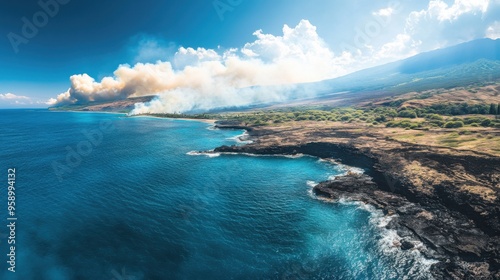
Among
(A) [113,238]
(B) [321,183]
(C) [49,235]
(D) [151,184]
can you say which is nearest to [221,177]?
(D) [151,184]

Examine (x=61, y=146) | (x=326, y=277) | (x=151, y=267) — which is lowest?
(x=326, y=277)

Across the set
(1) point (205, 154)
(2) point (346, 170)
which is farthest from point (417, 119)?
(1) point (205, 154)

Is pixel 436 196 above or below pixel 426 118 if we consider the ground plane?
below

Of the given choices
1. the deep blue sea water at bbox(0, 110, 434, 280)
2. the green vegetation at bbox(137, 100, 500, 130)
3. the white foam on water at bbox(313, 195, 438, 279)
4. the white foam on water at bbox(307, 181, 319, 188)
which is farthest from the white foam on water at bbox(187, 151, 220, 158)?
the green vegetation at bbox(137, 100, 500, 130)

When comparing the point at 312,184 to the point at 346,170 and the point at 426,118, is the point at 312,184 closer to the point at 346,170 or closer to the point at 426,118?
the point at 346,170

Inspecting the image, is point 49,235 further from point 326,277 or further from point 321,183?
point 321,183

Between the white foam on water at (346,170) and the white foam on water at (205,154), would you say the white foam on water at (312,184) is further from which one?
the white foam on water at (205,154)
